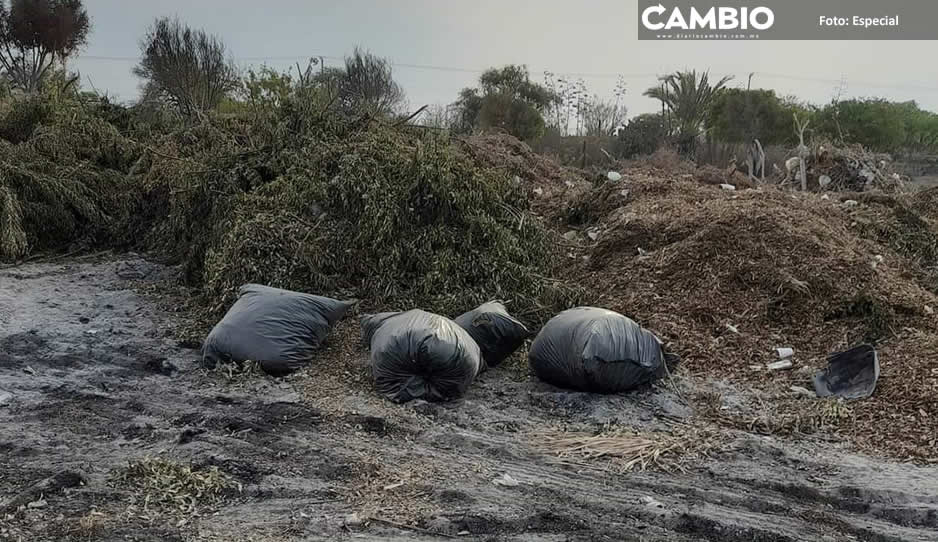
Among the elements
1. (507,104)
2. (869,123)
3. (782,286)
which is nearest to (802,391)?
(782,286)

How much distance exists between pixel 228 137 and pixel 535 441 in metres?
4.51

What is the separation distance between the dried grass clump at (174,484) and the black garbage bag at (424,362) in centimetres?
108

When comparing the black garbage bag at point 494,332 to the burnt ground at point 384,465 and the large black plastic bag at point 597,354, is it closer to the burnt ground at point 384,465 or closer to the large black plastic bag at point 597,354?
the burnt ground at point 384,465

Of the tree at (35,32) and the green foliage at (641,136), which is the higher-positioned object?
the tree at (35,32)

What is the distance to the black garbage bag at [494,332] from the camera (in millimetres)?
4137

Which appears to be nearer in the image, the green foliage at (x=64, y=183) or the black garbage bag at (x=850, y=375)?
the black garbage bag at (x=850, y=375)

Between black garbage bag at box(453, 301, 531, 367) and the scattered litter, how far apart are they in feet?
4.25

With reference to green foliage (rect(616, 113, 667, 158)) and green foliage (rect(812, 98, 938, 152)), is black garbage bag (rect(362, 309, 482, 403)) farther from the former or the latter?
green foliage (rect(812, 98, 938, 152))

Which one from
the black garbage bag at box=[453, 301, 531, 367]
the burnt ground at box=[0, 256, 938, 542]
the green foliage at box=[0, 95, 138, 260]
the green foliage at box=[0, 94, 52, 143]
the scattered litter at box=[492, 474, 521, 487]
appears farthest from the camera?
the green foliage at box=[0, 94, 52, 143]

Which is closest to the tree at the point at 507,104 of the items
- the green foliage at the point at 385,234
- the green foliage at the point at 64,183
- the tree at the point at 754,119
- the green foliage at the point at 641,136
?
the green foliage at the point at 641,136

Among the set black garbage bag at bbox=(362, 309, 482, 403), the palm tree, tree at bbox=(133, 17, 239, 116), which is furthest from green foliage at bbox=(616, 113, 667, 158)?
black garbage bag at bbox=(362, 309, 482, 403)

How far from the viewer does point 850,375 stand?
12.8 ft

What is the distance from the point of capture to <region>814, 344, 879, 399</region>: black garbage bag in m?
3.78

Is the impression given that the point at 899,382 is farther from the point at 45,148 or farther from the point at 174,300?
the point at 45,148
